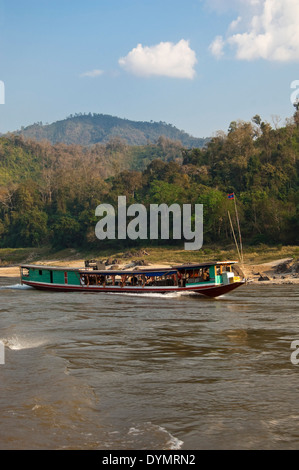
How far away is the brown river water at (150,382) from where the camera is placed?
8.99 m

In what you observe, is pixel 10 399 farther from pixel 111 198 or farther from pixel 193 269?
pixel 111 198

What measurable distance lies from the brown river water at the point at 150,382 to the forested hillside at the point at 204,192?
39172mm

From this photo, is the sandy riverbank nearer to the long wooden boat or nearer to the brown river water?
the long wooden boat

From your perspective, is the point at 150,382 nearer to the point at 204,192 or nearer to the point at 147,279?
the point at 147,279

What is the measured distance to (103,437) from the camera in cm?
891

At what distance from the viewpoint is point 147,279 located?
3453 cm

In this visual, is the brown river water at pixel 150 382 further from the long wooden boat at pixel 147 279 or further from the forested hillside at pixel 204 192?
the forested hillside at pixel 204 192

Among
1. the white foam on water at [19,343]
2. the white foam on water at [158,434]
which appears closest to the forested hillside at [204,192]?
the white foam on water at [19,343]

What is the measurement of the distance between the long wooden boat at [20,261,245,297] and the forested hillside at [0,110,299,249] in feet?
88.3

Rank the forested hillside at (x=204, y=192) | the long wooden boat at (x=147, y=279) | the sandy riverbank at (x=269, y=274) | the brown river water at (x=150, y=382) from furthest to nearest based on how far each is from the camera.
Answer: the forested hillside at (x=204, y=192) < the sandy riverbank at (x=269, y=274) < the long wooden boat at (x=147, y=279) < the brown river water at (x=150, y=382)

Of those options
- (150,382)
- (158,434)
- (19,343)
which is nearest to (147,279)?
(19,343)

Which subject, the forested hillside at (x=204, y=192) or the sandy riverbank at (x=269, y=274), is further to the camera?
the forested hillside at (x=204, y=192)

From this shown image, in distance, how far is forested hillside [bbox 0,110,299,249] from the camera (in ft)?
205

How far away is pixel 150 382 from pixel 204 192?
60288 millimetres
